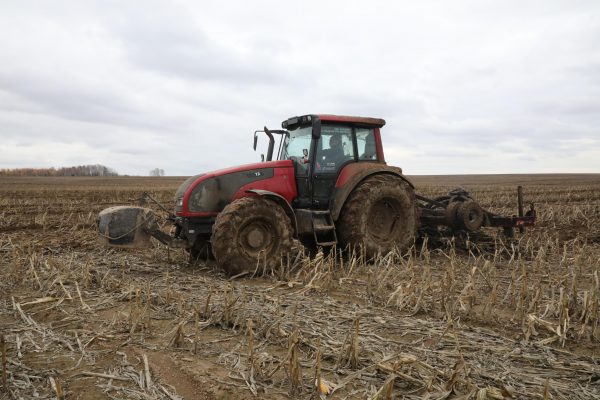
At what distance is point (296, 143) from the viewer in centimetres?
794

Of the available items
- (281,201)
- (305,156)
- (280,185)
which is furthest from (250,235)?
(305,156)

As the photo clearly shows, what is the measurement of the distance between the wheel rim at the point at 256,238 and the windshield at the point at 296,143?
61.6 inches

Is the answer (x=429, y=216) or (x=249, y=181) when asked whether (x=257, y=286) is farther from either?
(x=429, y=216)

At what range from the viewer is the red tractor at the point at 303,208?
659cm

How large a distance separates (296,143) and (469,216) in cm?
348

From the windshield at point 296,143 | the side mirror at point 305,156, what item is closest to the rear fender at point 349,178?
the side mirror at point 305,156

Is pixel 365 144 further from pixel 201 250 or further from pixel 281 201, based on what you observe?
pixel 201 250

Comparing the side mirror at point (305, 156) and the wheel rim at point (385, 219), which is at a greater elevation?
the side mirror at point (305, 156)

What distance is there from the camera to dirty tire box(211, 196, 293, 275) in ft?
20.7

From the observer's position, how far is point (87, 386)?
3.09 meters

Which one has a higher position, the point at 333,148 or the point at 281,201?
the point at 333,148

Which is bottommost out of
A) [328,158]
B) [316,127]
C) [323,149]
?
[328,158]

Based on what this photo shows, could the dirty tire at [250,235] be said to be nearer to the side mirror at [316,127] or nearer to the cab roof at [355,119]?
the side mirror at [316,127]

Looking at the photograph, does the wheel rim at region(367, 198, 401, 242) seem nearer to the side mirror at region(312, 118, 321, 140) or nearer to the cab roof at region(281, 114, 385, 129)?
the cab roof at region(281, 114, 385, 129)
